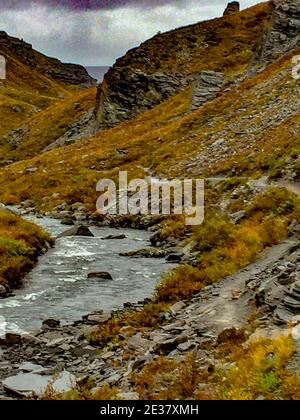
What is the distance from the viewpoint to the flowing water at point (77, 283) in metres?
18.6

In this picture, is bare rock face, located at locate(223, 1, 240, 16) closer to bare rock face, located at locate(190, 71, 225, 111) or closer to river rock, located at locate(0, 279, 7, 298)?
bare rock face, located at locate(190, 71, 225, 111)

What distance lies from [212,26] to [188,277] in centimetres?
7260

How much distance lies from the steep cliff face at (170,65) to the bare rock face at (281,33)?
14.4 ft

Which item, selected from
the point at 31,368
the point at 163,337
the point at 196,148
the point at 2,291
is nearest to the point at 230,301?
the point at 163,337

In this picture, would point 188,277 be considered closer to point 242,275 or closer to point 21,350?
point 242,275

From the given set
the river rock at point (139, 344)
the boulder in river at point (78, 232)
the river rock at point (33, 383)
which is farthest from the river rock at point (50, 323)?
the boulder in river at point (78, 232)

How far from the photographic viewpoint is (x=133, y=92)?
74.8 m

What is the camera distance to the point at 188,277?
20281mm

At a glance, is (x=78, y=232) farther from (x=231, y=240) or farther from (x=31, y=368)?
(x=31, y=368)

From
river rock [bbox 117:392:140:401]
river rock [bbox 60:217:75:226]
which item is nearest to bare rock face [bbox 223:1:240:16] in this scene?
river rock [bbox 60:217:75:226]

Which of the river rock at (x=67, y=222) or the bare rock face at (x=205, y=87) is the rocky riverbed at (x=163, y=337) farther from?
the bare rock face at (x=205, y=87)

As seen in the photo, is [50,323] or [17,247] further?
[17,247]

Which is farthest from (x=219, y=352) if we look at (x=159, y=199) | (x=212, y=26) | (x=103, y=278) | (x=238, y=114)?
(x=212, y=26)

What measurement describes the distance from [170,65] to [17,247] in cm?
5638
